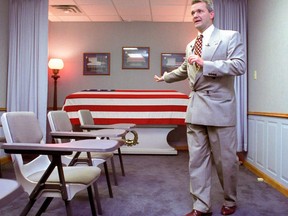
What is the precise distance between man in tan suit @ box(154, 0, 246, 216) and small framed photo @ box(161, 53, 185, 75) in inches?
148

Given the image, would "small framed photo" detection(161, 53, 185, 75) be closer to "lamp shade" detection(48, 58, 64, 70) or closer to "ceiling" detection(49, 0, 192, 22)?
"ceiling" detection(49, 0, 192, 22)

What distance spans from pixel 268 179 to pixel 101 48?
411 cm

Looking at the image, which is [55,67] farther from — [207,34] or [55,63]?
[207,34]

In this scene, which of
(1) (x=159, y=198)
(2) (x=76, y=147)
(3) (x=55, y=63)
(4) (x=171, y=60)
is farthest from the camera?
(4) (x=171, y=60)

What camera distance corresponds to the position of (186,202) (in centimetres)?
246

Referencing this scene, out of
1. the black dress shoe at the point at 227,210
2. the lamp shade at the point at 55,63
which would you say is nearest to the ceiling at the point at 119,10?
the lamp shade at the point at 55,63

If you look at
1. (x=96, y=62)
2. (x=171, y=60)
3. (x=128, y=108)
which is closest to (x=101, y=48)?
(x=96, y=62)

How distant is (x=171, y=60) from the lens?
585cm

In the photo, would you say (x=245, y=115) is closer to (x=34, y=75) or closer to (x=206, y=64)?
(x=206, y=64)

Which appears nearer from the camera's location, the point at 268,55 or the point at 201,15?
the point at 201,15

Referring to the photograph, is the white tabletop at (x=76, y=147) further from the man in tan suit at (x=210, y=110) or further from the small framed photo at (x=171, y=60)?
the small framed photo at (x=171, y=60)

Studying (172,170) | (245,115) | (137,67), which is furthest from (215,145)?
(137,67)

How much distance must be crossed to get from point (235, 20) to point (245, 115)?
1.34 m

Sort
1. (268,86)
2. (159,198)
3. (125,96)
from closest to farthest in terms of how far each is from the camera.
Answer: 1. (159,198)
2. (268,86)
3. (125,96)
